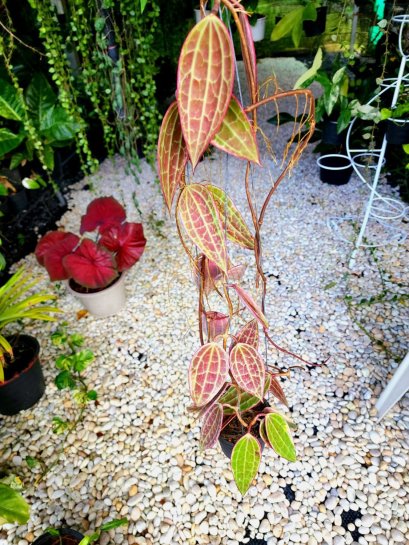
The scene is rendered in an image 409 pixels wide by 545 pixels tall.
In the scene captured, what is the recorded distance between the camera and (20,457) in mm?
1478

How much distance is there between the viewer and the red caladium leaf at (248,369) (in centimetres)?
93

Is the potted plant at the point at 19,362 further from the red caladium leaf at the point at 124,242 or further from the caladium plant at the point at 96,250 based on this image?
the red caladium leaf at the point at 124,242

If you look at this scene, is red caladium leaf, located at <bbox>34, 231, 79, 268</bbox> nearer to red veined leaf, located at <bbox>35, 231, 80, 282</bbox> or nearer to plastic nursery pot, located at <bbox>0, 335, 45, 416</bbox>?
red veined leaf, located at <bbox>35, 231, 80, 282</bbox>

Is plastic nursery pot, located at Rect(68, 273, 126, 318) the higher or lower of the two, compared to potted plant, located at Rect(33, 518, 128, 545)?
higher

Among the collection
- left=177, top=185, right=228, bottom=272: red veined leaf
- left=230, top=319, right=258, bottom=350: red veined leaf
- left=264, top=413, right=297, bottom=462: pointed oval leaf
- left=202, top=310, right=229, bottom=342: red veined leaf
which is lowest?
left=264, top=413, right=297, bottom=462: pointed oval leaf

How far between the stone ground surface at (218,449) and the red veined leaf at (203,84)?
40 cm

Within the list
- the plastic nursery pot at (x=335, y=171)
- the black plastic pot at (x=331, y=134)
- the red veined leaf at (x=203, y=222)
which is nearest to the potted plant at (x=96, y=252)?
the red veined leaf at (x=203, y=222)

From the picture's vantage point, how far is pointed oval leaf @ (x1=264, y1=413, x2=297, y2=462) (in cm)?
105

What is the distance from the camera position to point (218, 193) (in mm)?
880

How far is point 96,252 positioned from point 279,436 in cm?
103

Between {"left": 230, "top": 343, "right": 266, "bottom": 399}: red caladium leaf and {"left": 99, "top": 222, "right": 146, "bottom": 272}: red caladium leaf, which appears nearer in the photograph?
{"left": 230, "top": 343, "right": 266, "bottom": 399}: red caladium leaf

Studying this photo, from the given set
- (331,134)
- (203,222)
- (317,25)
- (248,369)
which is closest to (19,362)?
(248,369)

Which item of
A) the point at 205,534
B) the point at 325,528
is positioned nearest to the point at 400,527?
the point at 325,528

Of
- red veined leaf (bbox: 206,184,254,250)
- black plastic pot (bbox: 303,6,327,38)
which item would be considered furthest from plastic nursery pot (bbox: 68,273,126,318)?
black plastic pot (bbox: 303,6,327,38)
